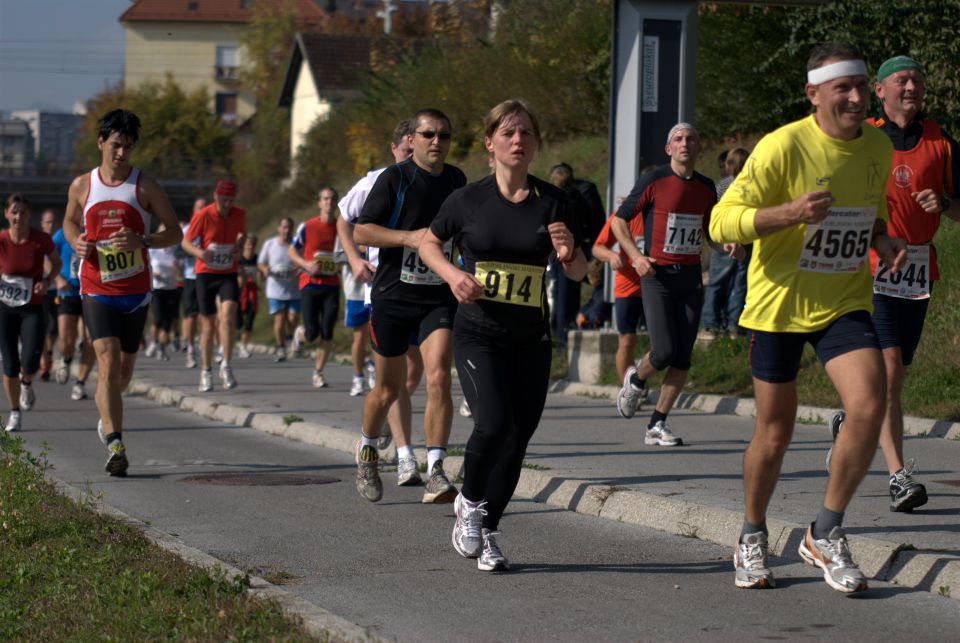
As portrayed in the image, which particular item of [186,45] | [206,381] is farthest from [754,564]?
[186,45]

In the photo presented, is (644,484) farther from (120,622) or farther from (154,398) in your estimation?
(154,398)

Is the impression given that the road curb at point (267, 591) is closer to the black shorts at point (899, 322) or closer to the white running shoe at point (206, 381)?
the black shorts at point (899, 322)

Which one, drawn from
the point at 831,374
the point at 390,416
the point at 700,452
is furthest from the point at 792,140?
the point at 700,452

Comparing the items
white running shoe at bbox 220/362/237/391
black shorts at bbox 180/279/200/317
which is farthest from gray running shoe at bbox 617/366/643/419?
black shorts at bbox 180/279/200/317

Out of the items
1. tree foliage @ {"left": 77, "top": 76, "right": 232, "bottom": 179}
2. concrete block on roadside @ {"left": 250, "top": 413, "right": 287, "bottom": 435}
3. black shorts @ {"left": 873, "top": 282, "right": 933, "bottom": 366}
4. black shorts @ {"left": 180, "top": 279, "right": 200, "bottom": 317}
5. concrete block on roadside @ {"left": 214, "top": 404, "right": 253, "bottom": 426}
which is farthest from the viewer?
tree foliage @ {"left": 77, "top": 76, "right": 232, "bottom": 179}

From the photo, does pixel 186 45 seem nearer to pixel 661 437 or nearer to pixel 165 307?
pixel 165 307

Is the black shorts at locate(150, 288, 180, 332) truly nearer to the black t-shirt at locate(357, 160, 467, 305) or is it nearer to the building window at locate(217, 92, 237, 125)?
the black t-shirt at locate(357, 160, 467, 305)

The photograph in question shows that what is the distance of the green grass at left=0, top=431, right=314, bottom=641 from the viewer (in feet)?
18.3

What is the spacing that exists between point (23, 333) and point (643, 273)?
6693 mm

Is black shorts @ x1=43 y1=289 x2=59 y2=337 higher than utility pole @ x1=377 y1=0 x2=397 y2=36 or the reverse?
the reverse

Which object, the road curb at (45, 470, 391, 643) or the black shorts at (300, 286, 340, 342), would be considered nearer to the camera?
the road curb at (45, 470, 391, 643)

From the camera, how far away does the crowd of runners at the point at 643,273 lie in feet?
20.8

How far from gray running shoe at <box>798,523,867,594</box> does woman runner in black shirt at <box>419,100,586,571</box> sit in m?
1.36

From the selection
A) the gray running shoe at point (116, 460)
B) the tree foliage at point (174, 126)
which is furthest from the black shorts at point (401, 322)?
the tree foliage at point (174, 126)
